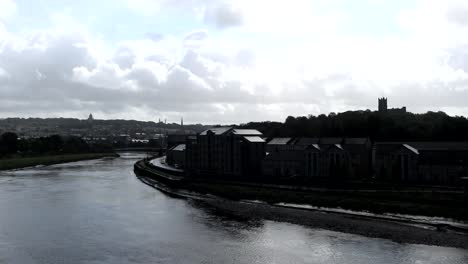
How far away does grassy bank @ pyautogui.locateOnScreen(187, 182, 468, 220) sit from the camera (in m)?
31.1

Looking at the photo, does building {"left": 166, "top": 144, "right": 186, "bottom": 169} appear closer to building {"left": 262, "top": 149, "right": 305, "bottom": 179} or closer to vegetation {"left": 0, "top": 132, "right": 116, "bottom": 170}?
building {"left": 262, "top": 149, "right": 305, "bottom": 179}

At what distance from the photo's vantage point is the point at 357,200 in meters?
35.6

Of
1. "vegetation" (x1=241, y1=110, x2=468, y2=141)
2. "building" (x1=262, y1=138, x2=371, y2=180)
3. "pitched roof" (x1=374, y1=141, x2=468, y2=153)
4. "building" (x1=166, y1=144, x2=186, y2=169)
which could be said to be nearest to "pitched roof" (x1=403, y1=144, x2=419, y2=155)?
"pitched roof" (x1=374, y1=141, x2=468, y2=153)

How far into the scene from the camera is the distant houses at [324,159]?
40562mm

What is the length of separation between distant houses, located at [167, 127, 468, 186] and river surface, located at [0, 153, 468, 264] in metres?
13.2

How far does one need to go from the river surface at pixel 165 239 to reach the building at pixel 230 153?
1326 centimetres

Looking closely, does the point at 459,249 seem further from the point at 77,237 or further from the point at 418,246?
the point at 77,237

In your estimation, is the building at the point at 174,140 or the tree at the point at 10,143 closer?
the building at the point at 174,140

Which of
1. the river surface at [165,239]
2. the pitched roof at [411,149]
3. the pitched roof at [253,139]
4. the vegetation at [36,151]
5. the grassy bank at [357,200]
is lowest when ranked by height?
the river surface at [165,239]

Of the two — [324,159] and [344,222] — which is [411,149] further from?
[344,222]

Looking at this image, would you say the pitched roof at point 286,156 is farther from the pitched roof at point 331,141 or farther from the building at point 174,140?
the building at point 174,140

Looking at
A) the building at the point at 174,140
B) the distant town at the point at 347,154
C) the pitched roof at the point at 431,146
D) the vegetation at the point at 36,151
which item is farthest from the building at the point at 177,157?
the pitched roof at the point at 431,146

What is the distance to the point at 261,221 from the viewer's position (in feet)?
105

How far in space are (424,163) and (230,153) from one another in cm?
1983
